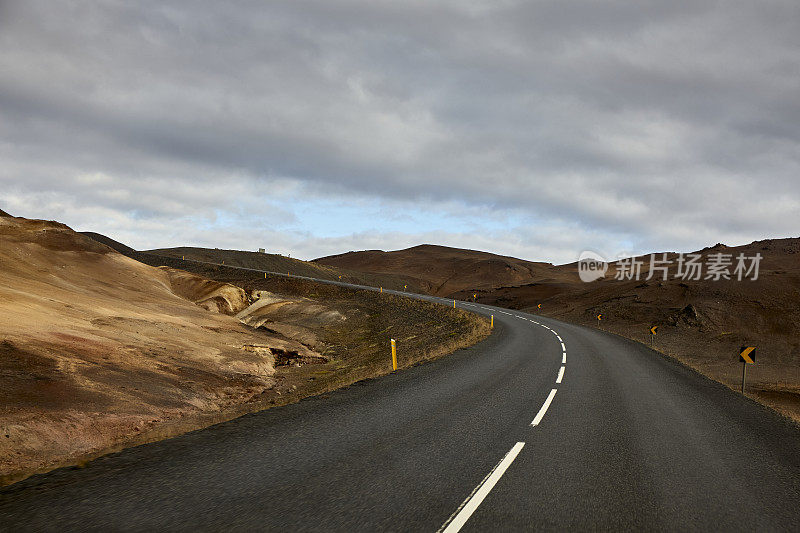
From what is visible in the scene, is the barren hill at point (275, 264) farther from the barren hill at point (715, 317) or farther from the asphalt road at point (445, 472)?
the asphalt road at point (445, 472)

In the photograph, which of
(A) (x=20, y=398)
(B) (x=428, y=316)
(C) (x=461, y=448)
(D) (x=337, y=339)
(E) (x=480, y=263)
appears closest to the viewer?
(C) (x=461, y=448)

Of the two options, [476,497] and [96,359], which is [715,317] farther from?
[96,359]

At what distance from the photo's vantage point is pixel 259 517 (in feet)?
14.4

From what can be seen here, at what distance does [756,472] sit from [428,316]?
103 ft

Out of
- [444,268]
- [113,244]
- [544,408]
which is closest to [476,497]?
[544,408]

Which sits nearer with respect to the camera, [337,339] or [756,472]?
[756,472]

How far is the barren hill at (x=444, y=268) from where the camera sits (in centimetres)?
13300

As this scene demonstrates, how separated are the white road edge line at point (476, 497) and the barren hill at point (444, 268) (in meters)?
106

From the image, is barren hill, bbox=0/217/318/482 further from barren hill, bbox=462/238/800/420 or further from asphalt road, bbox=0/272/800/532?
barren hill, bbox=462/238/800/420

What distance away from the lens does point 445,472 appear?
18.6 feet

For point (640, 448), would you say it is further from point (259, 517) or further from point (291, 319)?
point (291, 319)

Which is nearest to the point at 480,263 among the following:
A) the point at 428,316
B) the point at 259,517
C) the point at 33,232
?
the point at 428,316

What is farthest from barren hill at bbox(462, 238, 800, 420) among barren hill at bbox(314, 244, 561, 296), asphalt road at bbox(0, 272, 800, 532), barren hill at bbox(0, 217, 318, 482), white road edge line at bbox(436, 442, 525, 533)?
barren hill at bbox(314, 244, 561, 296)

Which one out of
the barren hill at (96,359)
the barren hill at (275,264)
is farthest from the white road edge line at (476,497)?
the barren hill at (275,264)
